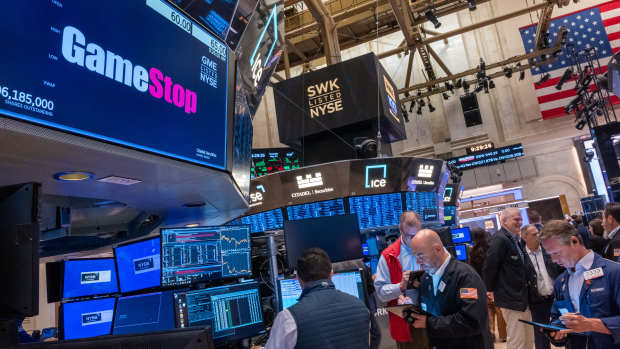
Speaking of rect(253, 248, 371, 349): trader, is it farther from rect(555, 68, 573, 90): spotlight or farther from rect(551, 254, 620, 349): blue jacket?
rect(555, 68, 573, 90): spotlight

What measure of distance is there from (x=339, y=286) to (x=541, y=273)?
6.62 feet

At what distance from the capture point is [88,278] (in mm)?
4105

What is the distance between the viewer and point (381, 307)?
473 cm

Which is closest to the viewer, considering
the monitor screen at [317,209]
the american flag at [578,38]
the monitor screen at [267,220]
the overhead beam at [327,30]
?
the monitor screen at [317,209]

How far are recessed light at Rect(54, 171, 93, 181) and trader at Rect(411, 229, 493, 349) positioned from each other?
6.66 feet

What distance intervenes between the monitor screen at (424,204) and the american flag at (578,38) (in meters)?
8.93

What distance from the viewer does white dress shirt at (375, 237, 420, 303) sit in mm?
3447

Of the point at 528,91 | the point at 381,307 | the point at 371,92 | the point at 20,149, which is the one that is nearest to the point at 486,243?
the point at 381,307

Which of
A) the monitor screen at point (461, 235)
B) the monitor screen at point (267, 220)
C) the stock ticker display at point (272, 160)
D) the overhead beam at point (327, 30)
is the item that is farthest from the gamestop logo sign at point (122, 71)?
the stock ticker display at point (272, 160)

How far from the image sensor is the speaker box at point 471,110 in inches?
639

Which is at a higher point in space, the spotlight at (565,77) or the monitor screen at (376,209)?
the spotlight at (565,77)

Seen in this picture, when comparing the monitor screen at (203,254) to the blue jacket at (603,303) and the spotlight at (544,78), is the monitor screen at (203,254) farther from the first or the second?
the spotlight at (544,78)

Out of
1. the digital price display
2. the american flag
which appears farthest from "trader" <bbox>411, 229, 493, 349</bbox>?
the american flag

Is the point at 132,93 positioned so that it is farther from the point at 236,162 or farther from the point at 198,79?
the point at 236,162
